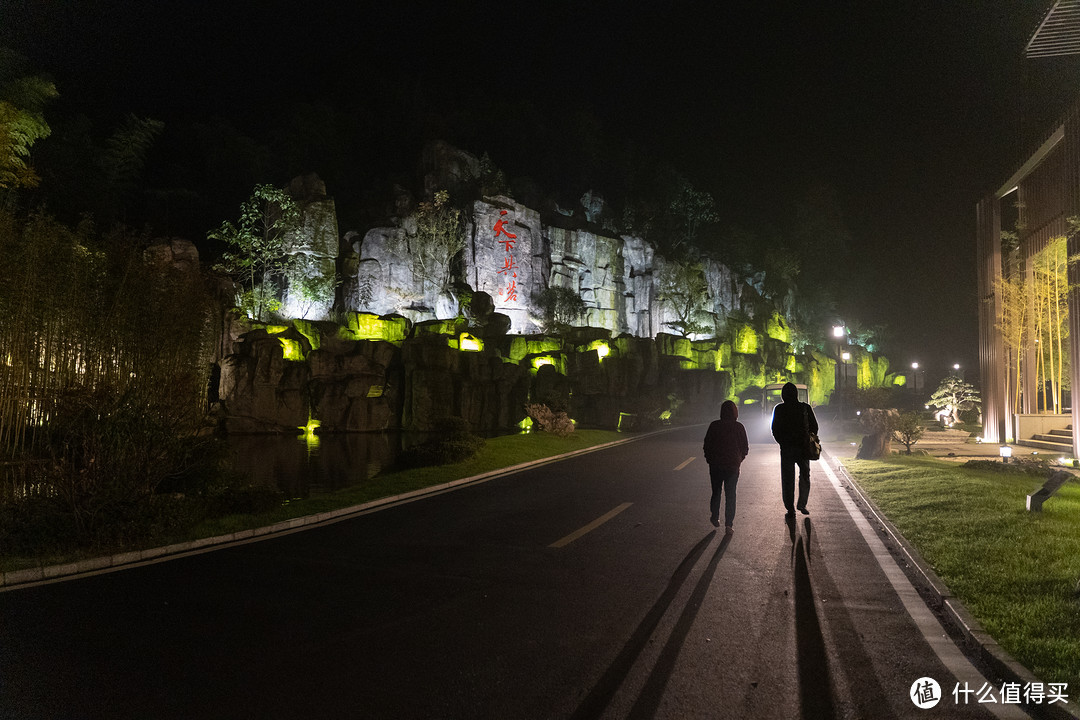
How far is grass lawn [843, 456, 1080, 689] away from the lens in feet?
Result: 13.3

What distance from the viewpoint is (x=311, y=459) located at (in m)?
19.7

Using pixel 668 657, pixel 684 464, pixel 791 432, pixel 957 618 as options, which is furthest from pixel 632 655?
pixel 684 464

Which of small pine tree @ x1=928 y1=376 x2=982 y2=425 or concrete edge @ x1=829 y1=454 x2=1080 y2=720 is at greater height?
small pine tree @ x1=928 y1=376 x2=982 y2=425

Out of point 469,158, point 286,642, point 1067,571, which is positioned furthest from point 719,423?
point 469,158

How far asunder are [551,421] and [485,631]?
16.4m

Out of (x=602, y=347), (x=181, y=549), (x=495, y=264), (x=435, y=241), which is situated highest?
(x=435, y=241)

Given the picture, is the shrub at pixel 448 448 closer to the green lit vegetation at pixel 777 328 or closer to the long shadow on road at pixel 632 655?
the long shadow on road at pixel 632 655

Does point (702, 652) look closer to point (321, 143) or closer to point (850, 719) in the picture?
point (850, 719)

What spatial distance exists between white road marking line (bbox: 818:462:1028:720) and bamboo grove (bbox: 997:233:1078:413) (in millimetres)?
16814

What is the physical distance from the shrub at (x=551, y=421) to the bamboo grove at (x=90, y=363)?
10.6 metres

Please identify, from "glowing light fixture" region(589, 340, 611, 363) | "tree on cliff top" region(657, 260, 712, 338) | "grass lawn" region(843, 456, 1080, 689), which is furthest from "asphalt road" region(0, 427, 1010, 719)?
"tree on cliff top" region(657, 260, 712, 338)

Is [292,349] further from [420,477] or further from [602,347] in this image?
[420,477]

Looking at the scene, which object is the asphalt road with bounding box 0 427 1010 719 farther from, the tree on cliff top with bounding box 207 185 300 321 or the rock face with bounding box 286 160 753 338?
the rock face with bounding box 286 160 753 338
